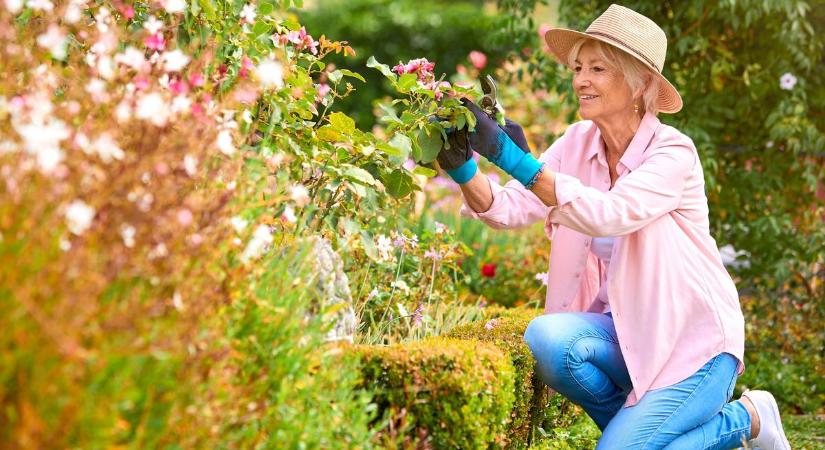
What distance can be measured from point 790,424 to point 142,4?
3.19 m

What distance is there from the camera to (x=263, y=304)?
6.89ft

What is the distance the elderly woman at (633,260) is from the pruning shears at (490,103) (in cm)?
6

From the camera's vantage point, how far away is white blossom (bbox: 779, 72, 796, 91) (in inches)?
195

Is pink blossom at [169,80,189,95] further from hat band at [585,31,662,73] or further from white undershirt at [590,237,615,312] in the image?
white undershirt at [590,237,615,312]

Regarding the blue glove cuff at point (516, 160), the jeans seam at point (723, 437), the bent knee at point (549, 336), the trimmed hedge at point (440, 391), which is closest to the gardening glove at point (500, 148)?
the blue glove cuff at point (516, 160)

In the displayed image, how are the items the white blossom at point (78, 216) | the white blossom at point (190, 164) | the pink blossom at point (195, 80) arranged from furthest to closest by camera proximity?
the pink blossom at point (195, 80) → the white blossom at point (190, 164) → the white blossom at point (78, 216)

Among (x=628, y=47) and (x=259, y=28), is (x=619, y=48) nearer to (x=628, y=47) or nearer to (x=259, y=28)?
(x=628, y=47)

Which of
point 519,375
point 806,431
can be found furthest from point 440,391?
point 806,431

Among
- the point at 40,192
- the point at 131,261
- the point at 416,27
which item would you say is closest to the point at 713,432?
the point at 131,261

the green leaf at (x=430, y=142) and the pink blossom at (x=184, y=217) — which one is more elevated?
the pink blossom at (x=184, y=217)

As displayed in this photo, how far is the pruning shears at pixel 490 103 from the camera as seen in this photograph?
303 centimetres

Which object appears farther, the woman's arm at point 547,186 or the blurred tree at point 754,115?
the blurred tree at point 754,115

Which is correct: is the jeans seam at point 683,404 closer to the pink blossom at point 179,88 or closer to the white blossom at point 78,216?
the pink blossom at point 179,88

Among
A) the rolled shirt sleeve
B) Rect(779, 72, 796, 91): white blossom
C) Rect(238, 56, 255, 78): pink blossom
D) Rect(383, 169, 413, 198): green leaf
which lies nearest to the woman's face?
the rolled shirt sleeve
